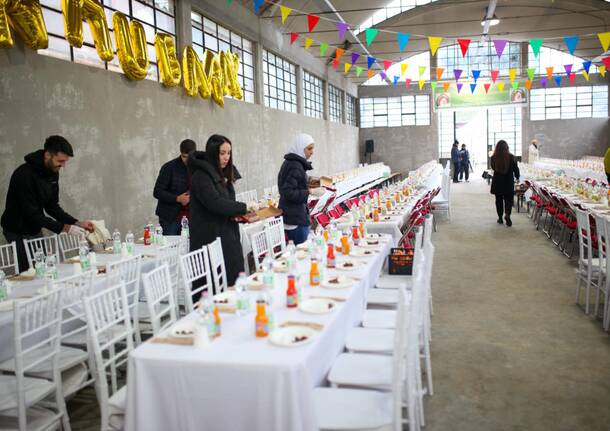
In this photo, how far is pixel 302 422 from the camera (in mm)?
2111

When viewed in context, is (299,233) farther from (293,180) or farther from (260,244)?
(293,180)

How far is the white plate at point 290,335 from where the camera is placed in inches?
92.7

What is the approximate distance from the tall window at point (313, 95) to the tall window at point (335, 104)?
106 cm

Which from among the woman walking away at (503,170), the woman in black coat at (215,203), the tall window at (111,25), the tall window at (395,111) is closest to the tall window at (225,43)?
the tall window at (111,25)

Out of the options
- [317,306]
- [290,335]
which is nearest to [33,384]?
[290,335]

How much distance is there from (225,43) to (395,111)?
15.3 metres

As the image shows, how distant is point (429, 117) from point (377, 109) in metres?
2.36

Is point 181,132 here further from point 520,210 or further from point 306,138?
point 520,210

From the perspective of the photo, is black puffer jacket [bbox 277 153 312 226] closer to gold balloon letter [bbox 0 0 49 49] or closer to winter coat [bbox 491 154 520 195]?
gold balloon letter [bbox 0 0 49 49]

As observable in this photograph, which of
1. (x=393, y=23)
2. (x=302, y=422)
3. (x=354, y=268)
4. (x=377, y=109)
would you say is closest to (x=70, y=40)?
(x=354, y=268)

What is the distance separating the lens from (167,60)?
8219 mm

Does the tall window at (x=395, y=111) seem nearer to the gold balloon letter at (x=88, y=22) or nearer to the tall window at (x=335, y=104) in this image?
the tall window at (x=335, y=104)

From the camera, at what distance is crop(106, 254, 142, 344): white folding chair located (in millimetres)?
3535

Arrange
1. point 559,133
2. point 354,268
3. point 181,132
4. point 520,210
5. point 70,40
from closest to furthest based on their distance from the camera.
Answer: point 354,268 → point 70,40 → point 181,132 → point 520,210 → point 559,133
